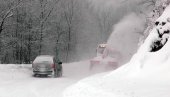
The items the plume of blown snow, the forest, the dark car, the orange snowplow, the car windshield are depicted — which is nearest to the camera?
the dark car

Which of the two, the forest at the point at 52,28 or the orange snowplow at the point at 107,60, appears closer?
the orange snowplow at the point at 107,60

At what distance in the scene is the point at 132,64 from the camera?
59.4 ft

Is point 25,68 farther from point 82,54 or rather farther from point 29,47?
point 82,54

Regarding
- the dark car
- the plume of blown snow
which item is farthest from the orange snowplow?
the plume of blown snow

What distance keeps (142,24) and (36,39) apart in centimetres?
2045

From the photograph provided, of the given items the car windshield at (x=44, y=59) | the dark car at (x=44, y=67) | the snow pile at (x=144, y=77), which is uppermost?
the snow pile at (x=144, y=77)

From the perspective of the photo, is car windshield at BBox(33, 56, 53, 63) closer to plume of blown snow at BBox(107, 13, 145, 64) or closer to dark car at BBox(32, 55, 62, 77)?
dark car at BBox(32, 55, 62, 77)

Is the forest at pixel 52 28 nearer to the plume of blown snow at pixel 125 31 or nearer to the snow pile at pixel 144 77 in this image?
the plume of blown snow at pixel 125 31

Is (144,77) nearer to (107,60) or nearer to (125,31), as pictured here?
(107,60)

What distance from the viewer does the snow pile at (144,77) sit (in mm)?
13109

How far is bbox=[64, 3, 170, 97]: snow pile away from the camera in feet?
43.0

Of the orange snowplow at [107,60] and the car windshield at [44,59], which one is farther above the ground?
the car windshield at [44,59]

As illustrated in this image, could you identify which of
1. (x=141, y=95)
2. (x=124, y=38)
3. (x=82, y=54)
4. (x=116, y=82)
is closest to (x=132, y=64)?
(x=116, y=82)

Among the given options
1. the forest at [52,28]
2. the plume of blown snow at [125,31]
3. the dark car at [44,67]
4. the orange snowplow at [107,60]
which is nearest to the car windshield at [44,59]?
the dark car at [44,67]
